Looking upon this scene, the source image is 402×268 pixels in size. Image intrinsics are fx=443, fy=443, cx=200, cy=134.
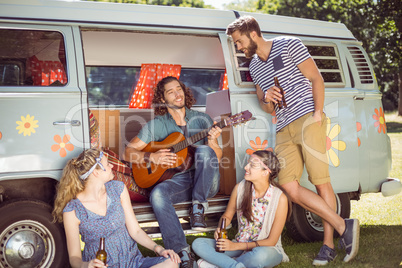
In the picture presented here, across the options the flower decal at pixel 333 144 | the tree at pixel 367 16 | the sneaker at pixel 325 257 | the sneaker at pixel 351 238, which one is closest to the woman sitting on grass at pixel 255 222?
the sneaker at pixel 325 257

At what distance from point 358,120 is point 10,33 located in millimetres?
3705

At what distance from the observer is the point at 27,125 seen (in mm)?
3652

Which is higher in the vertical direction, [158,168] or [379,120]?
[379,120]

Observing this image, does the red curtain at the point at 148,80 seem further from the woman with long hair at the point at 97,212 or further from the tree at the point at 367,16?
the tree at the point at 367,16

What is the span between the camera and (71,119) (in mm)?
3814

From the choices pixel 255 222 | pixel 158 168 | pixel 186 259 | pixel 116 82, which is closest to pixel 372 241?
pixel 255 222

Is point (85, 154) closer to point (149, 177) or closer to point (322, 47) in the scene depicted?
point (149, 177)

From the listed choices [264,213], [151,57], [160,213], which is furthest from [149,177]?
[151,57]

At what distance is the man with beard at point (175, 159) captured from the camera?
12.9 ft

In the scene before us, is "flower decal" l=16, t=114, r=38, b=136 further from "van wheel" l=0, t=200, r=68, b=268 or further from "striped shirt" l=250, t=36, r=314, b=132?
"striped shirt" l=250, t=36, r=314, b=132

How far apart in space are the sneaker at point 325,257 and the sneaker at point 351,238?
0.41ft

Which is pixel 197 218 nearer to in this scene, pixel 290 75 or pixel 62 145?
pixel 62 145

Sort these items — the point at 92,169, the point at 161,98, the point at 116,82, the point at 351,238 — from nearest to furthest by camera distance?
the point at 92,169
the point at 351,238
the point at 161,98
the point at 116,82

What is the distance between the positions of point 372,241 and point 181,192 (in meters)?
2.20
